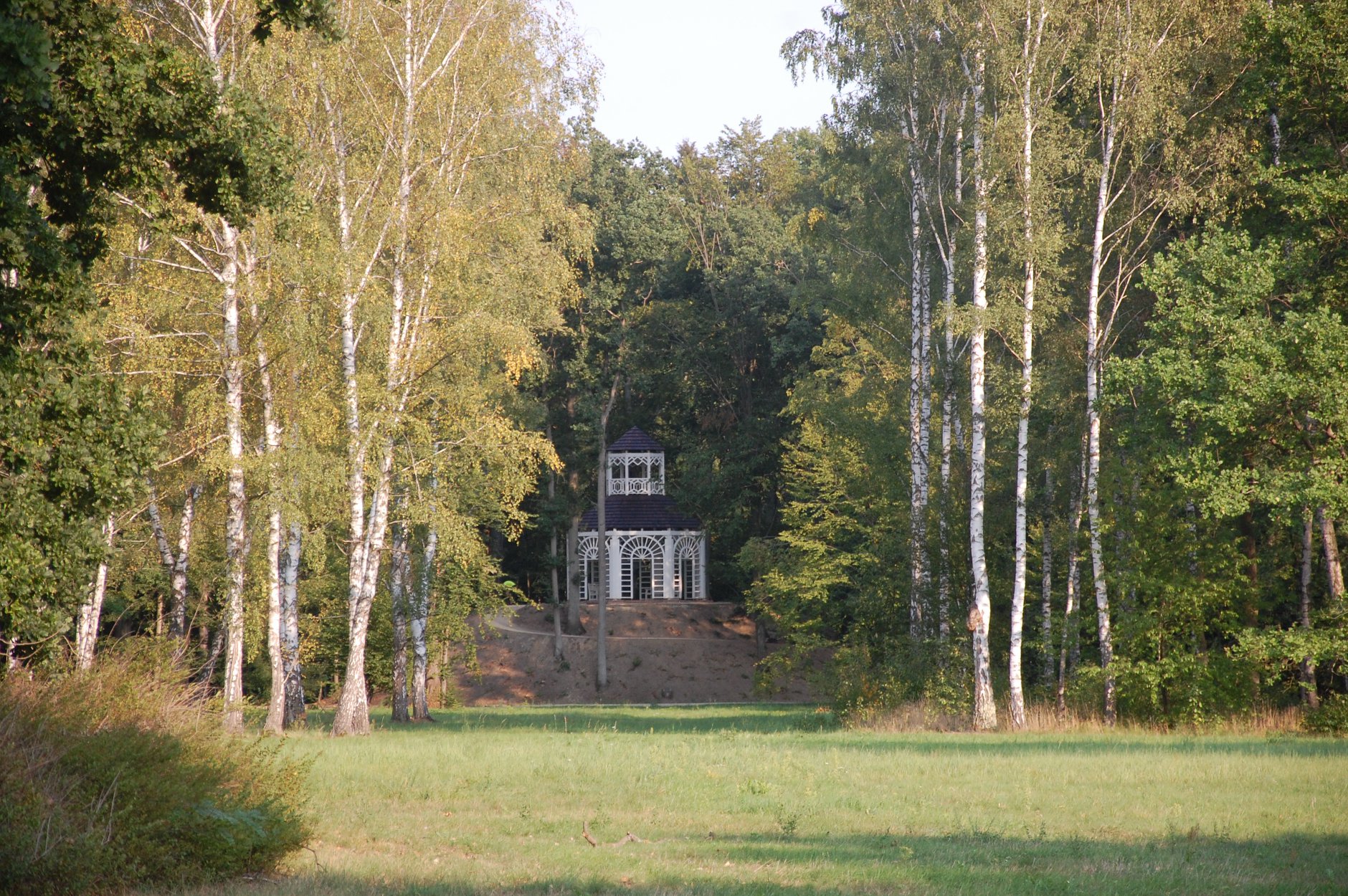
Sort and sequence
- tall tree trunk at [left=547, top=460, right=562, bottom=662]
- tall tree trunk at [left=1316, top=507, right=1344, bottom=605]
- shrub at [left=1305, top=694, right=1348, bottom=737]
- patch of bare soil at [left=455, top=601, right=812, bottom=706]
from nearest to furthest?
shrub at [left=1305, top=694, right=1348, bottom=737], tall tree trunk at [left=1316, top=507, right=1344, bottom=605], patch of bare soil at [left=455, top=601, right=812, bottom=706], tall tree trunk at [left=547, top=460, right=562, bottom=662]

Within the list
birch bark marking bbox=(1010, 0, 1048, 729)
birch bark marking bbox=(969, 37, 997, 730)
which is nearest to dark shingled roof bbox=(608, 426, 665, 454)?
birch bark marking bbox=(969, 37, 997, 730)

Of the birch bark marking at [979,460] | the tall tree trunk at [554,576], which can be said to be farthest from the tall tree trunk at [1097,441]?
the tall tree trunk at [554,576]

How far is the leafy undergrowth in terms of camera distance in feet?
21.8

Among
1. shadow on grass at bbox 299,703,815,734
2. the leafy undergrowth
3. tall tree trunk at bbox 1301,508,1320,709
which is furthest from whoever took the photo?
shadow on grass at bbox 299,703,815,734

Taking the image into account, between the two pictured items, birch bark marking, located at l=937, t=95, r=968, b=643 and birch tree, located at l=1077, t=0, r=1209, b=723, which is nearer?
birch tree, located at l=1077, t=0, r=1209, b=723

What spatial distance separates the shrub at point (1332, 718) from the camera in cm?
1747

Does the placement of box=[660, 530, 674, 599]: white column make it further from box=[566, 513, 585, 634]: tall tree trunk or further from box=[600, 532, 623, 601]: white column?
box=[566, 513, 585, 634]: tall tree trunk

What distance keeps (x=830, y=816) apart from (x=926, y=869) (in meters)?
2.67

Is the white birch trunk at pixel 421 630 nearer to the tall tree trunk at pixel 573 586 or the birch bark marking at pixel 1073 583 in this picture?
the birch bark marking at pixel 1073 583

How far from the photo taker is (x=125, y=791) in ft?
24.2

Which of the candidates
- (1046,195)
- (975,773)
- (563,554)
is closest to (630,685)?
(563,554)

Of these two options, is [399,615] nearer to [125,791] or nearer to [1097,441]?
[1097,441]

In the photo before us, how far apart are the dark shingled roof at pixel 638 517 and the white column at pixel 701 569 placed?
0.67 meters

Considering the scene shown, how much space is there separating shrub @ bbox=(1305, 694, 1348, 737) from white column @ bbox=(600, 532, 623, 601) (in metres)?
33.1
